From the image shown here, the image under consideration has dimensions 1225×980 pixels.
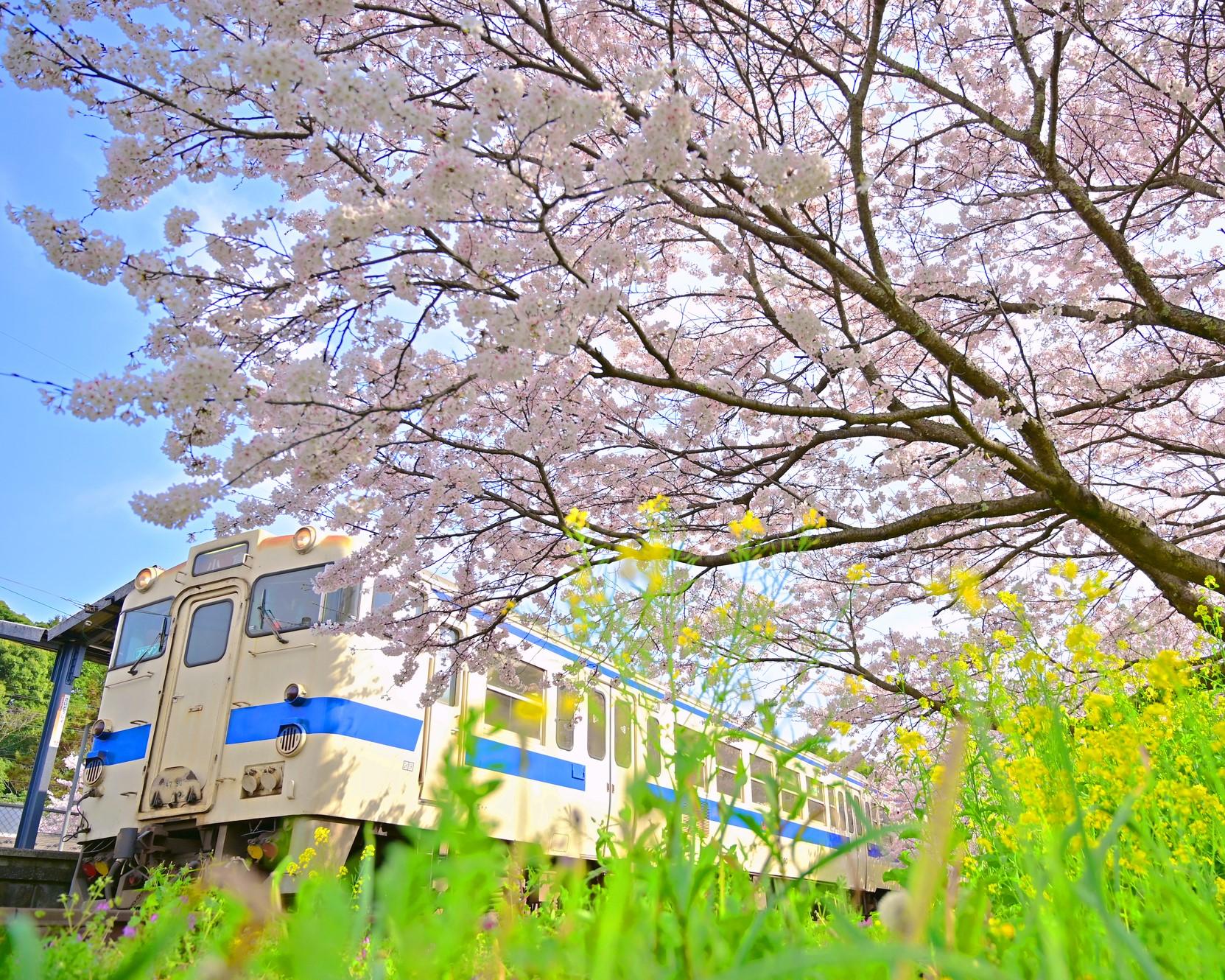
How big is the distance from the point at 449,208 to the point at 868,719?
6758mm

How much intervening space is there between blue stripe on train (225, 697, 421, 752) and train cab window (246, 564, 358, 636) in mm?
583

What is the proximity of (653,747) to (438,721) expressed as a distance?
5414 mm

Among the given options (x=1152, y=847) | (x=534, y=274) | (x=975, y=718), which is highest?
(x=534, y=274)

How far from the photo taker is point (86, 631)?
29.0 feet

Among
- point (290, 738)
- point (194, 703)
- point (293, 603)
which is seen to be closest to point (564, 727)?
point (290, 738)

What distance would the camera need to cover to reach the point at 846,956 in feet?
1.72

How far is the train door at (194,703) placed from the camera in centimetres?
600

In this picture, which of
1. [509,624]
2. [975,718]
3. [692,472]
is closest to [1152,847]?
[975,718]

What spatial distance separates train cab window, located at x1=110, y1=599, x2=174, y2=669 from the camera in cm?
697

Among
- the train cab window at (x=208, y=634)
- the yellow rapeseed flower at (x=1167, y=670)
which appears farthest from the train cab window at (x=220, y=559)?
the yellow rapeseed flower at (x=1167, y=670)

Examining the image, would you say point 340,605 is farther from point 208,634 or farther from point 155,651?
point 155,651

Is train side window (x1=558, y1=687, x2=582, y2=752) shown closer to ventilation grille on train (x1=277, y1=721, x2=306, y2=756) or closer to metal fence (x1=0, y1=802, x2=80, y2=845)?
ventilation grille on train (x1=277, y1=721, x2=306, y2=756)

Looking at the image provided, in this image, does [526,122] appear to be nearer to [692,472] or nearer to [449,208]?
[449,208]

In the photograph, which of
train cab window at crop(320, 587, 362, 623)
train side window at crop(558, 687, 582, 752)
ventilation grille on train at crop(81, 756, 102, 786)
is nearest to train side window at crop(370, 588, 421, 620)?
train cab window at crop(320, 587, 362, 623)
